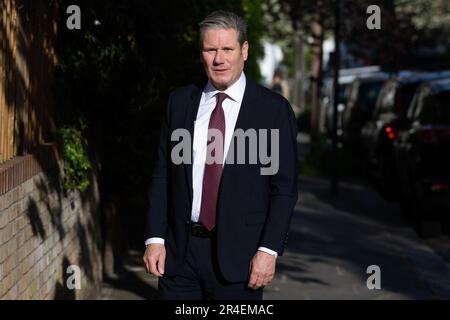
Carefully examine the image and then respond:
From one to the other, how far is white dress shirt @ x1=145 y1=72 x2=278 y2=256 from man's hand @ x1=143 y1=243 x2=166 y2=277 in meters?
0.03

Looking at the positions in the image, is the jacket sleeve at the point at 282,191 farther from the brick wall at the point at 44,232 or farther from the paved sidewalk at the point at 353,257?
the paved sidewalk at the point at 353,257

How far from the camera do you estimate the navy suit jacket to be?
538cm

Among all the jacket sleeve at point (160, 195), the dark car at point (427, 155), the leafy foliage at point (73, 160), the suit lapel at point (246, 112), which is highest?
the suit lapel at point (246, 112)

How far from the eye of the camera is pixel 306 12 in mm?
27672

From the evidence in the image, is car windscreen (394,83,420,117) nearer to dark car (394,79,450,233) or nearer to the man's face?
dark car (394,79,450,233)

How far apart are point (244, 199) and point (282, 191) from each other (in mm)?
165

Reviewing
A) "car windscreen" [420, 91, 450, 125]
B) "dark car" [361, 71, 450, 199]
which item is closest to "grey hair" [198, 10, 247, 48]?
"car windscreen" [420, 91, 450, 125]

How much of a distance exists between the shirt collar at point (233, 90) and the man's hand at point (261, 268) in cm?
70

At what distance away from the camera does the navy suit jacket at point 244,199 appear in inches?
212
